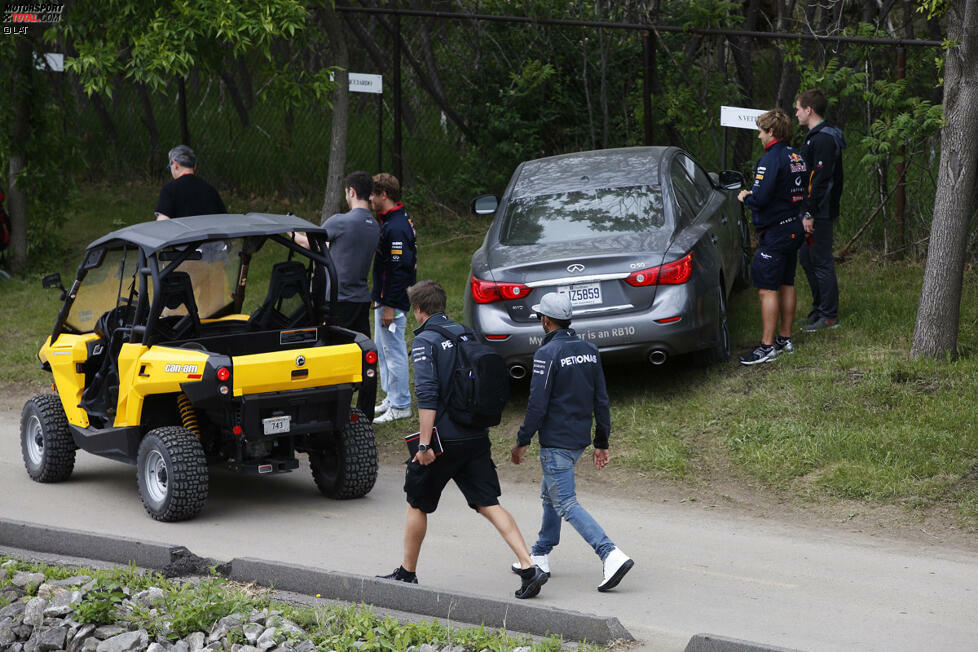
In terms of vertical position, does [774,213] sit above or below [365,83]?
below

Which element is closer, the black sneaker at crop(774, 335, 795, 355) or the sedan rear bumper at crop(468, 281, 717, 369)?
the sedan rear bumper at crop(468, 281, 717, 369)

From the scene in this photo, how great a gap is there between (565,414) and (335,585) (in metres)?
1.39

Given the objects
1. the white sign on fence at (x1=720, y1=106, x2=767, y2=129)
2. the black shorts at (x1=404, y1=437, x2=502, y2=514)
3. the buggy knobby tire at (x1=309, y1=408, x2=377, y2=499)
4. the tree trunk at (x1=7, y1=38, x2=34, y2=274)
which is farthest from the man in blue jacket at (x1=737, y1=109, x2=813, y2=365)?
the tree trunk at (x1=7, y1=38, x2=34, y2=274)

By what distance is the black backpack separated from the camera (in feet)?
19.8

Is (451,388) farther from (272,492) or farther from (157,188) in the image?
(157,188)

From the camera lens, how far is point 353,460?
8016 mm

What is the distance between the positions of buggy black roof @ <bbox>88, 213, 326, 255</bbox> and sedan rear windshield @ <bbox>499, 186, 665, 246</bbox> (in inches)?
85.3

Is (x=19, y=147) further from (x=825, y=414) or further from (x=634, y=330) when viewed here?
(x=825, y=414)

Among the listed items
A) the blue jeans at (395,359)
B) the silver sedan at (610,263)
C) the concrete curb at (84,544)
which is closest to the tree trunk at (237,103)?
the silver sedan at (610,263)

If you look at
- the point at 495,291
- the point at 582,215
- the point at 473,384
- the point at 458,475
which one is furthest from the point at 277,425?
the point at 582,215

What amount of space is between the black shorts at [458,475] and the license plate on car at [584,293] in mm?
2987

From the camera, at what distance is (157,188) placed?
21062 mm

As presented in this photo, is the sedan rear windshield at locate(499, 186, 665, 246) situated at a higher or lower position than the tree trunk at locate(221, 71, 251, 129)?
lower

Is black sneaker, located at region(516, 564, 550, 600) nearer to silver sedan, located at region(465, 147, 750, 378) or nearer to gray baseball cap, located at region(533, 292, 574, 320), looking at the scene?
gray baseball cap, located at region(533, 292, 574, 320)
